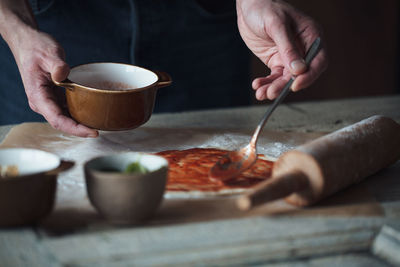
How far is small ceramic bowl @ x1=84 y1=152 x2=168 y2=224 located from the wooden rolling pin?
0.16 metres

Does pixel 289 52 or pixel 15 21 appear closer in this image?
pixel 289 52

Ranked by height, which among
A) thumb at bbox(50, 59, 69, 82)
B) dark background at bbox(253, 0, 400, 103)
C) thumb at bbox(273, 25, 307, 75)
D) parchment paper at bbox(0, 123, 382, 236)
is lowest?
dark background at bbox(253, 0, 400, 103)

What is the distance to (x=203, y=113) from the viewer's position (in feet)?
6.18

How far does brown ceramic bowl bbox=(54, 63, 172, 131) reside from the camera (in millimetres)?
1333

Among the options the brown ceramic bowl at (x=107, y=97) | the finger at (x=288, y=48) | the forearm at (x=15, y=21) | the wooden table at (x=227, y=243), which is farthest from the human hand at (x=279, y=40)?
the forearm at (x=15, y=21)

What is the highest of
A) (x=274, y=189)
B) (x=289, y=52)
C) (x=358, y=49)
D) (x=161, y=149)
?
(x=289, y=52)

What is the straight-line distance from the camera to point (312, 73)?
1.39m

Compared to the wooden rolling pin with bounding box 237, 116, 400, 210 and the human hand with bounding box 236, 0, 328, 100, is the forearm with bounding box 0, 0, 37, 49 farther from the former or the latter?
the wooden rolling pin with bounding box 237, 116, 400, 210

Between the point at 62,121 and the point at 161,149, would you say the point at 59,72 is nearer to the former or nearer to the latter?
the point at 62,121

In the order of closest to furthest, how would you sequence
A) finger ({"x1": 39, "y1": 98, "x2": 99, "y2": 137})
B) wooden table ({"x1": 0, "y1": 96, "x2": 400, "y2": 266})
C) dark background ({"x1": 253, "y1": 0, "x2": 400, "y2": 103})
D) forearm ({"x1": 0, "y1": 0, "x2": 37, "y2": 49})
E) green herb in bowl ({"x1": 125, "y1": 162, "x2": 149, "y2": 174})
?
wooden table ({"x1": 0, "y1": 96, "x2": 400, "y2": 266}) → green herb in bowl ({"x1": 125, "y1": 162, "x2": 149, "y2": 174}) → finger ({"x1": 39, "y1": 98, "x2": 99, "y2": 137}) → forearm ({"x1": 0, "y1": 0, "x2": 37, "y2": 49}) → dark background ({"x1": 253, "y1": 0, "x2": 400, "y2": 103})

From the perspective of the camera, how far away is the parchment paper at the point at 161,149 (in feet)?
3.39

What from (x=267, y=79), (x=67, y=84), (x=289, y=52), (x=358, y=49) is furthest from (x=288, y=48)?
(x=358, y=49)

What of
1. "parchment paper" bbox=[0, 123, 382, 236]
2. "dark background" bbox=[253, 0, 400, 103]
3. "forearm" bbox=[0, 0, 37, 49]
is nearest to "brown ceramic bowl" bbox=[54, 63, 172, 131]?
"parchment paper" bbox=[0, 123, 382, 236]

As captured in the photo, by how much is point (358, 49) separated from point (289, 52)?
2607mm
